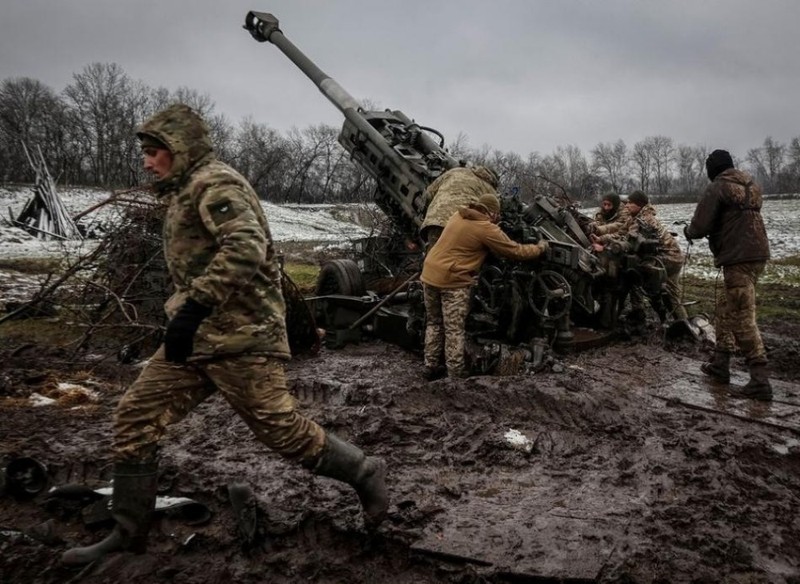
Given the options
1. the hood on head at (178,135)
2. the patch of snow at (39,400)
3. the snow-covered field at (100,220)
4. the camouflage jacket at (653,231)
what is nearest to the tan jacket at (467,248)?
the camouflage jacket at (653,231)

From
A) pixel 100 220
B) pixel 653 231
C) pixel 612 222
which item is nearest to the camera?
pixel 653 231

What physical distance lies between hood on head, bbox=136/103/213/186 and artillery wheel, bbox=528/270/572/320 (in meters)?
3.92

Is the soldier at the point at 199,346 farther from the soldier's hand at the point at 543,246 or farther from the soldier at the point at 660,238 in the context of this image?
the soldier at the point at 660,238

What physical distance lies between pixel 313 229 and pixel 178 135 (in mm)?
30613

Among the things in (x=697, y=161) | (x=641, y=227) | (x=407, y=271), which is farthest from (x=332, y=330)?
(x=697, y=161)

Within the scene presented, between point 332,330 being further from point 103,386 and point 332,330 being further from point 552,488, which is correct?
point 552,488

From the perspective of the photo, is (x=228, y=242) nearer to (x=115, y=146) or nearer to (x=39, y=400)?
(x=39, y=400)

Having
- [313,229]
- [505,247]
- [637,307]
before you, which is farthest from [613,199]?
[313,229]

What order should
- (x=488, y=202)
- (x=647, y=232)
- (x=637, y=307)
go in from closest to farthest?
1. (x=488, y=202)
2. (x=647, y=232)
3. (x=637, y=307)

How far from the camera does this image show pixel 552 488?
3.64 m

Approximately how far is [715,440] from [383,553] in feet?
8.47

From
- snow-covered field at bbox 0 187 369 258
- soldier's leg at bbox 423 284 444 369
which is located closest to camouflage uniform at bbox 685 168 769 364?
soldier's leg at bbox 423 284 444 369

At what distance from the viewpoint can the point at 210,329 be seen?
269 cm

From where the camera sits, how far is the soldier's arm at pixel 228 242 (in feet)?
8.21
